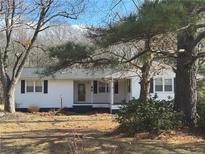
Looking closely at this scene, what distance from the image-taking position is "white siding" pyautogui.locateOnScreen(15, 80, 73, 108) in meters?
42.4

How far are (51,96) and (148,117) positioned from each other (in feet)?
88.8

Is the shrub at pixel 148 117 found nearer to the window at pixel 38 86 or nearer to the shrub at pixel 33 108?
the shrub at pixel 33 108

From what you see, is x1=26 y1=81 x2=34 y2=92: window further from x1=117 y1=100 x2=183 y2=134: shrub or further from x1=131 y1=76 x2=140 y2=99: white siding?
x1=117 y1=100 x2=183 y2=134: shrub

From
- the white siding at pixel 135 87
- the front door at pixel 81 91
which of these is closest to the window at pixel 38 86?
the front door at pixel 81 91

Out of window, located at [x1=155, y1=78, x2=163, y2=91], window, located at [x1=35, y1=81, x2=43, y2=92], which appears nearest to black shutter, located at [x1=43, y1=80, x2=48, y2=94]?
window, located at [x1=35, y1=81, x2=43, y2=92]

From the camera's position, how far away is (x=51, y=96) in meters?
42.6

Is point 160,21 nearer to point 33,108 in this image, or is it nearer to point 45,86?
point 33,108

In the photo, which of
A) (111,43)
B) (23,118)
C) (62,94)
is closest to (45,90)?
(62,94)

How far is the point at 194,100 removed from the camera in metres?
17.2

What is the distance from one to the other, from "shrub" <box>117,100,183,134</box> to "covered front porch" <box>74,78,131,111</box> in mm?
25538

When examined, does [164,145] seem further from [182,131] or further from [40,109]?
[40,109]

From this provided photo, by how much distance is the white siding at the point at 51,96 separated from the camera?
4244 cm

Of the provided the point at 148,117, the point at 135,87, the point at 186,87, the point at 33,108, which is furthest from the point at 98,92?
the point at 148,117

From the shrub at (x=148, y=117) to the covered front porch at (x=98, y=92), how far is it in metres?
25.5
